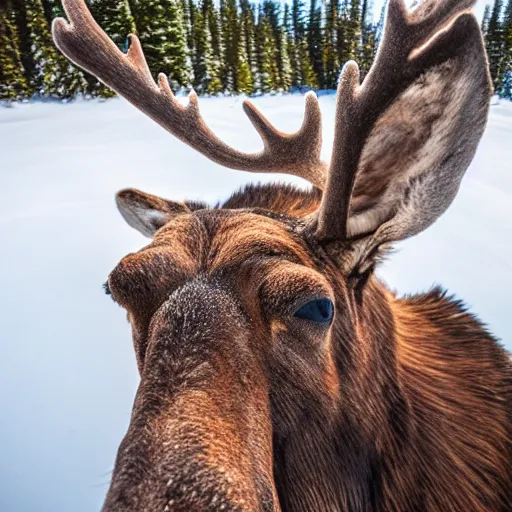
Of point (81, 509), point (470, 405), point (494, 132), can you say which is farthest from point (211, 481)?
point (494, 132)

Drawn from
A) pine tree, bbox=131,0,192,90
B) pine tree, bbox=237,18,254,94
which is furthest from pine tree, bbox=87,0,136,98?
pine tree, bbox=237,18,254,94

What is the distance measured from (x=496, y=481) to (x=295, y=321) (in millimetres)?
996

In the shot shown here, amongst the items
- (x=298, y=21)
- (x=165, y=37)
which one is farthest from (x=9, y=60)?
(x=298, y=21)

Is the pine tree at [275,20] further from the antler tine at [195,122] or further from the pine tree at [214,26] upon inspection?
the antler tine at [195,122]

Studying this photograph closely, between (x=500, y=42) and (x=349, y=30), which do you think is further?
(x=349, y=30)

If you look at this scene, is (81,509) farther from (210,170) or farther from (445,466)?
(210,170)

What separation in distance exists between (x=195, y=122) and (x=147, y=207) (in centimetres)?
52

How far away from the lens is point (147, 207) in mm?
1928

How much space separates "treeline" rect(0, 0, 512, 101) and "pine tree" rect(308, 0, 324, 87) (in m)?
0.01

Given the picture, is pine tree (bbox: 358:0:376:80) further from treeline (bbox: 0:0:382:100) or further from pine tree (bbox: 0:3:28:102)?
pine tree (bbox: 0:3:28:102)

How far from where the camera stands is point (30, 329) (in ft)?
12.2

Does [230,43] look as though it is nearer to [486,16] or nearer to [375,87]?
[486,16]

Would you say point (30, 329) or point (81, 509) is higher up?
point (30, 329)

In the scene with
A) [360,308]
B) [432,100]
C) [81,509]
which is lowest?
[81,509]
